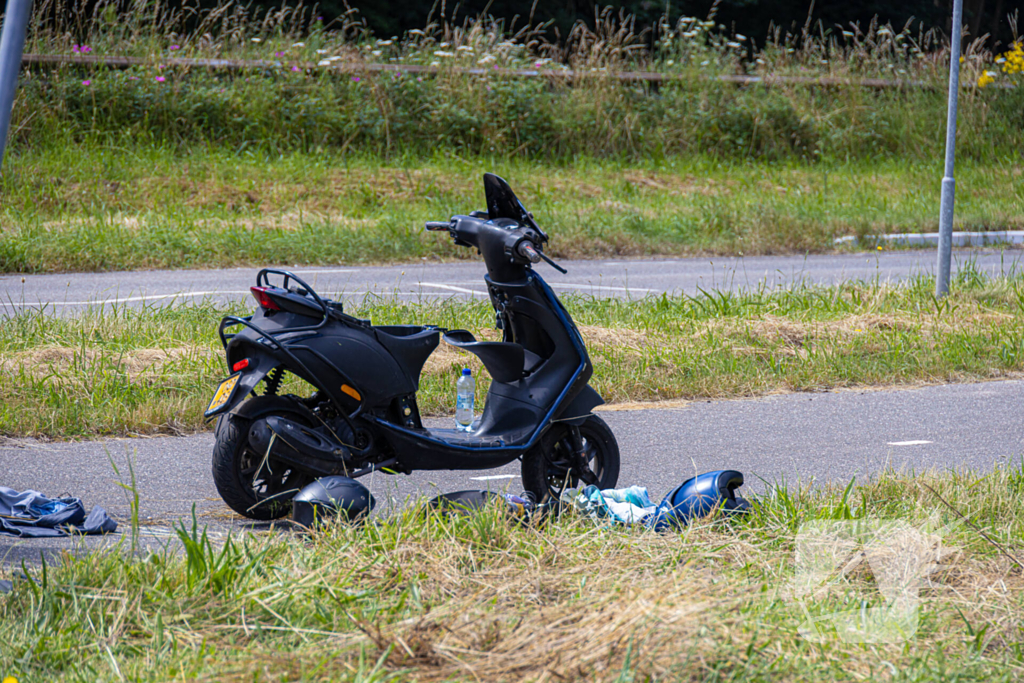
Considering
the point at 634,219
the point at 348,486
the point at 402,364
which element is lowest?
the point at 634,219

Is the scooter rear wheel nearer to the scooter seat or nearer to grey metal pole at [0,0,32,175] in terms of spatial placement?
the scooter seat

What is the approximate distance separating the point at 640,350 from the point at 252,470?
3.62 m

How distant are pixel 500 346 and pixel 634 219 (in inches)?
388

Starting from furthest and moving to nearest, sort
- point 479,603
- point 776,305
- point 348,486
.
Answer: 1. point 776,305
2. point 348,486
3. point 479,603

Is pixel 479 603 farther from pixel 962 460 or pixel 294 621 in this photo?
pixel 962 460

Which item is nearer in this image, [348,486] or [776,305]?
[348,486]

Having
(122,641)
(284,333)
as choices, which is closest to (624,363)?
(284,333)

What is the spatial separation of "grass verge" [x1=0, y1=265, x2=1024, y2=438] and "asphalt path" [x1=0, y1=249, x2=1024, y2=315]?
0.78m

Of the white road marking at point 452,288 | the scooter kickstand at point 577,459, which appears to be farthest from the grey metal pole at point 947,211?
the scooter kickstand at point 577,459

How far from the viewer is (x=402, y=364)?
4258 millimetres

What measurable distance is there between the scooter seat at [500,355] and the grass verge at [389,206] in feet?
25.2

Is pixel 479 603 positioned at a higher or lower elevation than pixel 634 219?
higher

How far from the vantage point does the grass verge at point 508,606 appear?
261 cm

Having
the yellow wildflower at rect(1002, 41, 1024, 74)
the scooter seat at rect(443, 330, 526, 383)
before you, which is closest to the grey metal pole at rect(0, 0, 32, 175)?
the scooter seat at rect(443, 330, 526, 383)
